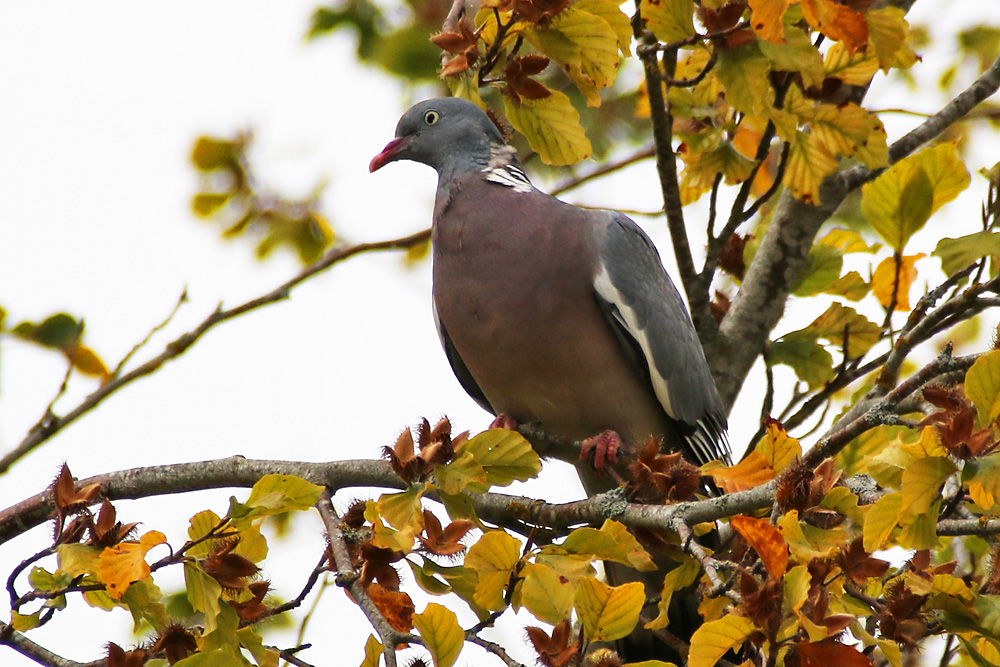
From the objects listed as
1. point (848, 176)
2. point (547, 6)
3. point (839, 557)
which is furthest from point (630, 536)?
point (848, 176)

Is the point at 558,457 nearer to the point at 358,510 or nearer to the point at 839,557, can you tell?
the point at 358,510

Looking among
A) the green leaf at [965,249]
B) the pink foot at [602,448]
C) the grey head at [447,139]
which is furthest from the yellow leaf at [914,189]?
the grey head at [447,139]

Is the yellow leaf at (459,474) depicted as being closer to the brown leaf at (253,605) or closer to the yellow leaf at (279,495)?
the yellow leaf at (279,495)

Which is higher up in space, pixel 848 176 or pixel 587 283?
pixel 848 176

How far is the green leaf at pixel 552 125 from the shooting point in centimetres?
312

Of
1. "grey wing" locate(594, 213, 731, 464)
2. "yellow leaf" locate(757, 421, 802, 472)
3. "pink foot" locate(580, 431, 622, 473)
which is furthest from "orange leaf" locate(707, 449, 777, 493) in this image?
"grey wing" locate(594, 213, 731, 464)

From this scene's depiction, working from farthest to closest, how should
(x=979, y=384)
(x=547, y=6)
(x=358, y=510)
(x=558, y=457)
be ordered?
(x=558, y=457), (x=547, y=6), (x=358, y=510), (x=979, y=384)

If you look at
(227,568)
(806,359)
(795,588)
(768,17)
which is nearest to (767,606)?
(795,588)

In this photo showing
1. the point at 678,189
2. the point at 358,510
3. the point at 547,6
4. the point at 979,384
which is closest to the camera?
the point at 979,384

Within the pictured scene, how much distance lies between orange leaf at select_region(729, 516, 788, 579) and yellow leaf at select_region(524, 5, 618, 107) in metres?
1.42

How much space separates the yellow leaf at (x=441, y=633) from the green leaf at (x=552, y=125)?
60.7 inches

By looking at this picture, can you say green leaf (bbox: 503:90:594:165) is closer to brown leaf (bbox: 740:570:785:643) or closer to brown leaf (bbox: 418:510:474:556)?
brown leaf (bbox: 418:510:474:556)

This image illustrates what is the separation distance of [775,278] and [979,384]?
1982mm

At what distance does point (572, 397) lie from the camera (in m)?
3.70
